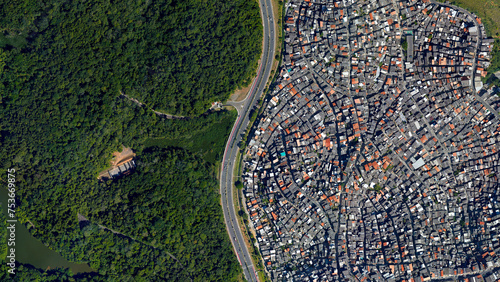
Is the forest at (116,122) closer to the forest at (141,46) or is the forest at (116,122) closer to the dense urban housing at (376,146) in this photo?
the forest at (141,46)

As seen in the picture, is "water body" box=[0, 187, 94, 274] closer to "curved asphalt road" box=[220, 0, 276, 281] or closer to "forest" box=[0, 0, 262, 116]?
"forest" box=[0, 0, 262, 116]

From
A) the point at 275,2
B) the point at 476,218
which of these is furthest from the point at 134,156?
the point at 476,218

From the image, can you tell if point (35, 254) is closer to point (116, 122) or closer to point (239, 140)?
point (116, 122)

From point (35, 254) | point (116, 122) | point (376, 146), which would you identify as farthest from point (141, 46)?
point (376, 146)

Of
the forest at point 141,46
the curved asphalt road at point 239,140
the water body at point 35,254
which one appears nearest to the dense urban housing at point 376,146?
the curved asphalt road at point 239,140

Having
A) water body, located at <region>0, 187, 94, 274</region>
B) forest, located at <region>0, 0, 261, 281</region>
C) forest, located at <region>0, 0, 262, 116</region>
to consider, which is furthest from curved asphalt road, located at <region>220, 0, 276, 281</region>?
water body, located at <region>0, 187, 94, 274</region>
